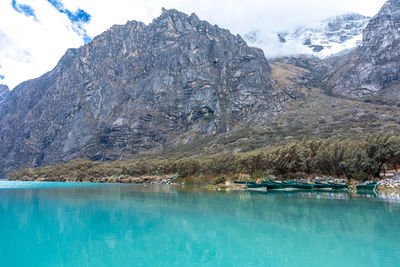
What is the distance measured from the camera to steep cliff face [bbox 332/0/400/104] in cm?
15657

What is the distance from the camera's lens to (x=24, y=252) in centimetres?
1240

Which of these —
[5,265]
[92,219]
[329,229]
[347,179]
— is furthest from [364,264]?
[347,179]

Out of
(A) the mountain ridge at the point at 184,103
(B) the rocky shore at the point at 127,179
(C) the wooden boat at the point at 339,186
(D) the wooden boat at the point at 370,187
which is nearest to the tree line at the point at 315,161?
(B) the rocky shore at the point at 127,179

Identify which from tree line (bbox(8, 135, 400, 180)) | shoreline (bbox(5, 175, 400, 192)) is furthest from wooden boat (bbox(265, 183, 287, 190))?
tree line (bbox(8, 135, 400, 180))

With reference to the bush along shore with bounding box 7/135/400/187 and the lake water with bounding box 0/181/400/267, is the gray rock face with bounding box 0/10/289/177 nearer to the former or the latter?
the bush along shore with bounding box 7/135/400/187

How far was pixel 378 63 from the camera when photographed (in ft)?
535

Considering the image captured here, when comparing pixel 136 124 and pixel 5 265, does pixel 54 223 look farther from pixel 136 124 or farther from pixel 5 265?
pixel 136 124

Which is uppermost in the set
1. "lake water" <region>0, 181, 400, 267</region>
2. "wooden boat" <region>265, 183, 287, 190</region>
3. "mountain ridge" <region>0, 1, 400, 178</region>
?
"mountain ridge" <region>0, 1, 400, 178</region>

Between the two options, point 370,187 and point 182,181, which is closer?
point 370,187

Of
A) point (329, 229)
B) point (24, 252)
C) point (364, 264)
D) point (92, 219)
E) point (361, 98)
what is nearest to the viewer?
point (364, 264)

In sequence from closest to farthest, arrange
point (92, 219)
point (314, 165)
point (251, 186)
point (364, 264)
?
point (364, 264), point (92, 219), point (251, 186), point (314, 165)

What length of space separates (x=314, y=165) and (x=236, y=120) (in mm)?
118262

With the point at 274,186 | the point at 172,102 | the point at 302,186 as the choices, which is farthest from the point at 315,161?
the point at 172,102

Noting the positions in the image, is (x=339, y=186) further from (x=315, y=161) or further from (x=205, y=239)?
(x=205, y=239)
